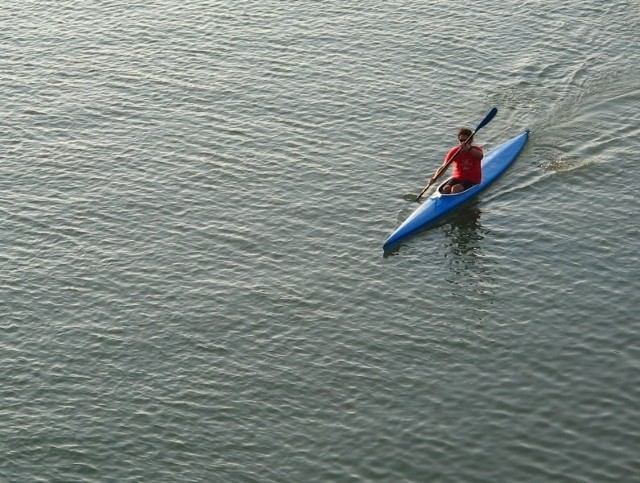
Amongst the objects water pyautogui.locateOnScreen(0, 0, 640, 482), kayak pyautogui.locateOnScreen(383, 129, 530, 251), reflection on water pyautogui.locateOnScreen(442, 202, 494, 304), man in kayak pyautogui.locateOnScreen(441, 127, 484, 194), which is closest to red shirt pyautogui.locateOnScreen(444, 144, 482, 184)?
man in kayak pyautogui.locateOnScreen(441, 127, 484, 194)

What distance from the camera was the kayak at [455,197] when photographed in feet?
111

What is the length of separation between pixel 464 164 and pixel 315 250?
550 cm

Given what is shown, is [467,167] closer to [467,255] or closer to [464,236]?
[464,236]

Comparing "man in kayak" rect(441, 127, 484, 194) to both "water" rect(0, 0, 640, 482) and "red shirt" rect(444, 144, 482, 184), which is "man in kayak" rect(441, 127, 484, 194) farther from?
"water" rect(0, 0, 640, 482)

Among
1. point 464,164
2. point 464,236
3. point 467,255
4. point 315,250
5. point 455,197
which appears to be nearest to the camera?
point 467,255

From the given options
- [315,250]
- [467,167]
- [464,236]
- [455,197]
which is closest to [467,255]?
[464,236]

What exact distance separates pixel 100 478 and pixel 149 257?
9318 mm

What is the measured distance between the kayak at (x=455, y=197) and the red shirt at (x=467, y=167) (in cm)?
35

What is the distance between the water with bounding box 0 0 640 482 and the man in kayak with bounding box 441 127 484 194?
861 millimetres

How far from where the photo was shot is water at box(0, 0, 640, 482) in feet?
86.7

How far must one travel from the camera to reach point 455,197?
35062 millimetres

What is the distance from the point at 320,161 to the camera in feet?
125

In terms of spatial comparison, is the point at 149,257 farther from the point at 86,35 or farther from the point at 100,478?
the point at 86,35

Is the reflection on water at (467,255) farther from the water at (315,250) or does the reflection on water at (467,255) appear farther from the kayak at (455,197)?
the kayak at (455,197)
